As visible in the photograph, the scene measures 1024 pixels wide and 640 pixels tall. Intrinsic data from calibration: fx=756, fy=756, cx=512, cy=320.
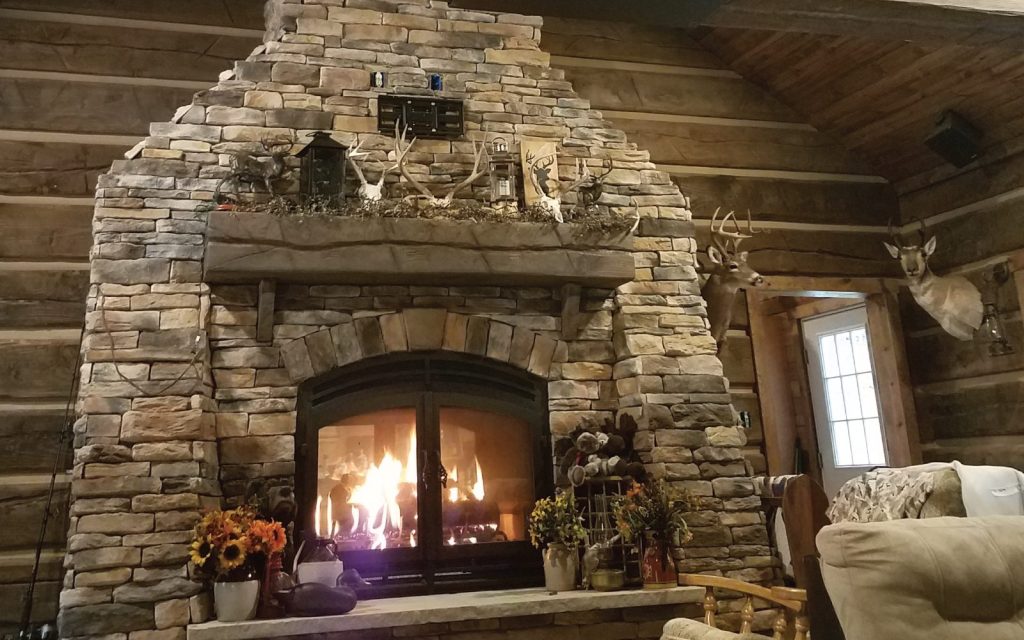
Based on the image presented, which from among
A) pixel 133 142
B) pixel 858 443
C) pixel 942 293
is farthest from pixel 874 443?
pixel 133 142

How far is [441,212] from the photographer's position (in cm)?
422

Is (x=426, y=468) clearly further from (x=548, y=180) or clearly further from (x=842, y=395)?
(x=842, y=395)

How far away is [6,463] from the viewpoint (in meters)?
4.27

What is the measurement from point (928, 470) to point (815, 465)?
499 centimetres

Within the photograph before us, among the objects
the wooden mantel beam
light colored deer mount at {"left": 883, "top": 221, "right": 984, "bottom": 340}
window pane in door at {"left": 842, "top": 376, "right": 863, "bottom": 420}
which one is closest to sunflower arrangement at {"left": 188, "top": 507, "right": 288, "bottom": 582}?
the wooden mantel beam

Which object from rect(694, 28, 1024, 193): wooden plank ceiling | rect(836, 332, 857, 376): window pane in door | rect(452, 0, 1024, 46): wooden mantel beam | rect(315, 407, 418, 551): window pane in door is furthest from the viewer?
rect(836, 332, 857, 376): window pane in door

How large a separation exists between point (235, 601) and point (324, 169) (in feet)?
7.52

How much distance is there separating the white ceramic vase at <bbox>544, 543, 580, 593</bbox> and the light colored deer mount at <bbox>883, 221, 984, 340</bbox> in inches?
134

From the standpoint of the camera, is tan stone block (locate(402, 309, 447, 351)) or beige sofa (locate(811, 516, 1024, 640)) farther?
tan stone block (locate(402, 309, 447, 351))

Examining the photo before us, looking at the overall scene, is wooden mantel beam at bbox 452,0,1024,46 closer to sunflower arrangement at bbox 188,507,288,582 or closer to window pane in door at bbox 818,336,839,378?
sunflower arrangement at bbox 188,507,288,582

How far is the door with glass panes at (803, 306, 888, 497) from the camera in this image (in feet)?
22.8

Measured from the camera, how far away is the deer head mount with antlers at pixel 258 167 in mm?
4152

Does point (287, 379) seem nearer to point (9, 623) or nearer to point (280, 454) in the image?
point (280, 454)

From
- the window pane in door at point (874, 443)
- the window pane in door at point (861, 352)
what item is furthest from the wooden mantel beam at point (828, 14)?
the window pane in door at point (874, 443)
